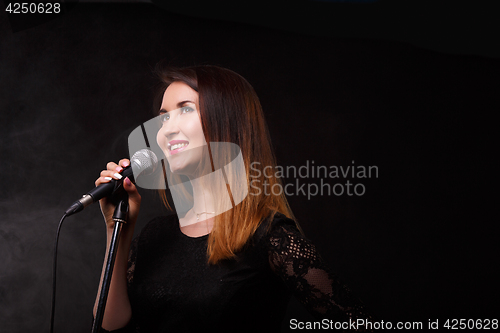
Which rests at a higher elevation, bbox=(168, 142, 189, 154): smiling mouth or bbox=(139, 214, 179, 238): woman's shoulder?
bbox=(168, 142, 189, 154): smiling mouth

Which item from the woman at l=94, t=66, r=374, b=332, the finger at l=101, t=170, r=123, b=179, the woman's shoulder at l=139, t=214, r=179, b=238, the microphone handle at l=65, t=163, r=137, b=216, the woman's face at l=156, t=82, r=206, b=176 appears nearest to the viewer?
the microphone handle at l=65, t=163, r=137, b=216

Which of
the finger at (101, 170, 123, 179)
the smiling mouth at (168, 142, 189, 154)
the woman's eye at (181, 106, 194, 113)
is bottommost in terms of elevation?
the finger at (101, 170, 123, 179)

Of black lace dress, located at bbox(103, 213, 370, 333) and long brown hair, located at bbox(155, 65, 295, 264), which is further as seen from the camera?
long brown hair, located at bbox(155, 65, 295, 264)

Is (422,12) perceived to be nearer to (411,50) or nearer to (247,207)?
(411,50)

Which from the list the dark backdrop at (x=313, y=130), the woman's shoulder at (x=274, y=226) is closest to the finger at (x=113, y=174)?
the woman's shoulder at (x=274, y=226)

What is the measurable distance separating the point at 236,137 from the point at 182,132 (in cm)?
19

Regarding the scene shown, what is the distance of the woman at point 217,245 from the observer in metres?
1.18

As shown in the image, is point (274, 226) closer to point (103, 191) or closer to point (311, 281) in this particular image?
point (311, 281)

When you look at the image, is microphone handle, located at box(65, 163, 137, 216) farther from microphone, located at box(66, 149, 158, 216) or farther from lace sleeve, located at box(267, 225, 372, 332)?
lace sleeve, located at box(267, 225, 372, 332)

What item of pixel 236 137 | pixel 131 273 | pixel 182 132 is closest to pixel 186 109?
pixel 182 132

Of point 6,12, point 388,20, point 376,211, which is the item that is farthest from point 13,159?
point 388,20

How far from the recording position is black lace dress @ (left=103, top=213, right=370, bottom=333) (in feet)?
3.74

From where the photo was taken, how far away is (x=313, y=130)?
2.21m

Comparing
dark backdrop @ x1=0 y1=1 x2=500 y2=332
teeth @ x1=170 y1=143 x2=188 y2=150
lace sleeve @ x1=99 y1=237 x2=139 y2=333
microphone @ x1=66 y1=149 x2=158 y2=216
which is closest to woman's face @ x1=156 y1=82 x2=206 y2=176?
teeth @ x1=170 y1=143 x2=188 y2=150
